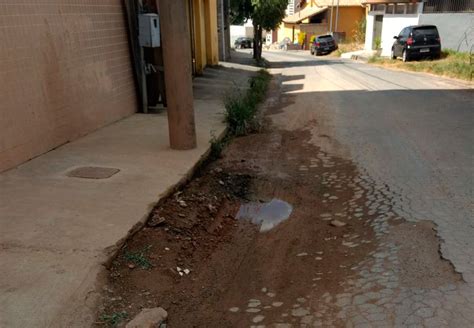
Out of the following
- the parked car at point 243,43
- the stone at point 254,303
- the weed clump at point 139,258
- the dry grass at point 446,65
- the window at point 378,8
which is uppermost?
the window at point 378,8

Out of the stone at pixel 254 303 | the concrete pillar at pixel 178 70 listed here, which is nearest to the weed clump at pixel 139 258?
the stone at pixel 254 303

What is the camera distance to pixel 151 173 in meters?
5.24

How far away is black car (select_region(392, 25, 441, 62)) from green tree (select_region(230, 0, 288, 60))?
7.87m

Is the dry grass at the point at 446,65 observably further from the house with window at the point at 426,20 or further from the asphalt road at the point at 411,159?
the asphalt road at the point at 411,159

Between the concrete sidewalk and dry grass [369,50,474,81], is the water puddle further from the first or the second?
dry grass [369,50,474,81]

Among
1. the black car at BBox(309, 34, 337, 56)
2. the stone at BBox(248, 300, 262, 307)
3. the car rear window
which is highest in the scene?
the car rear window

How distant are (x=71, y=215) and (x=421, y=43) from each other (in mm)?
21017

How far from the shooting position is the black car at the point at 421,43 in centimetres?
2098

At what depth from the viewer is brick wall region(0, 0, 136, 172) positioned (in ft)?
17.4

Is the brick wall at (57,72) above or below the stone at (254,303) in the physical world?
above

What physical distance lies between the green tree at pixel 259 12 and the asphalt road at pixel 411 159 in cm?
1305

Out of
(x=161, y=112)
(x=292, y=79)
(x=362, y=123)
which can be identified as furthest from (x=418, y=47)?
(x=161, y=112)

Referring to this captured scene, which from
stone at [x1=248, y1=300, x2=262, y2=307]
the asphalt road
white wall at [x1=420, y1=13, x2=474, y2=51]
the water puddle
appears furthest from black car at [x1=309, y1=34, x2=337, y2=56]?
stone at [x1=248, y1=300, x2=262, y2=307]

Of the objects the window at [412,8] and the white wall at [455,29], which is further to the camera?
the window at [412,8]
